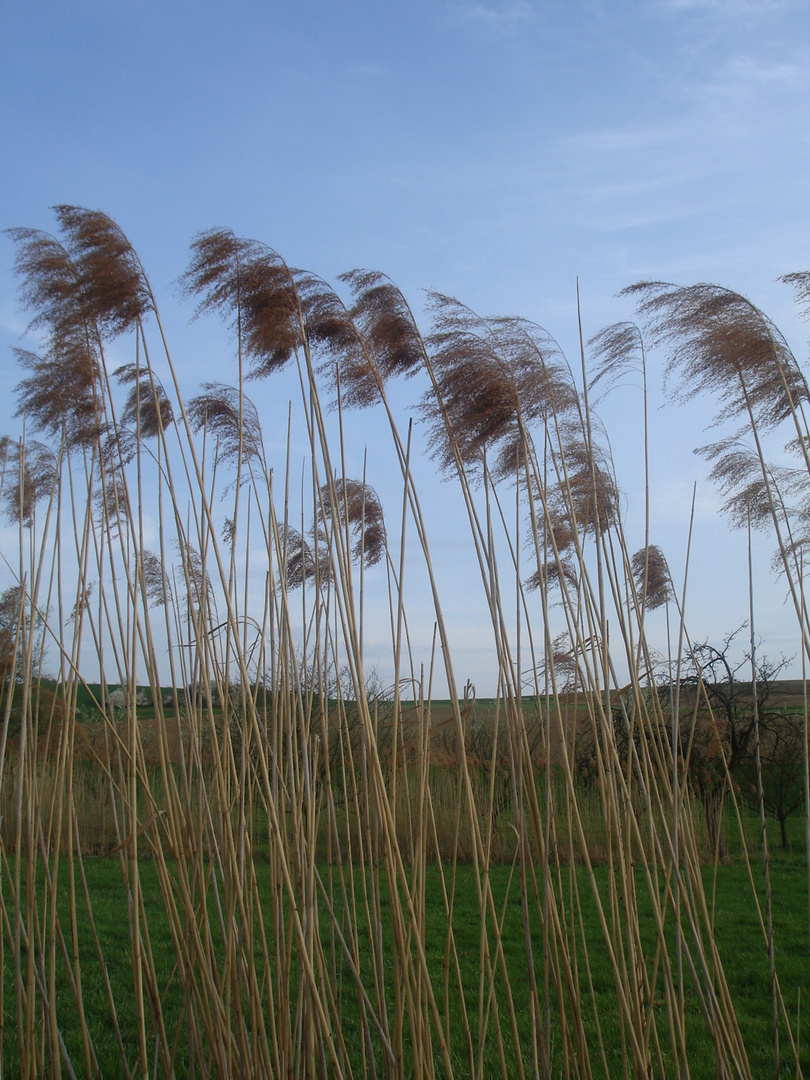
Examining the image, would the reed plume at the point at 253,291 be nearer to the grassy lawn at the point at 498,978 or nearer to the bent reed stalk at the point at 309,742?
the bent reed stalk at the point at 309,742

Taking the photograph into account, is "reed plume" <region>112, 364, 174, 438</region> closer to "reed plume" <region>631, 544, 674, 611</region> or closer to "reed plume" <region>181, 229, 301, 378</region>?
"reed plume" <region>181, 229, 301, 378</region>

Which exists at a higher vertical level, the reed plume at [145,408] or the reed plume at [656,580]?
the reed plume at [145,408]

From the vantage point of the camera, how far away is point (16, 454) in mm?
2652

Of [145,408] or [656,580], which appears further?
[656,580]

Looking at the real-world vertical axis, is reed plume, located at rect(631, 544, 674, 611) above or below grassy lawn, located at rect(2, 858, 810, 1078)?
above

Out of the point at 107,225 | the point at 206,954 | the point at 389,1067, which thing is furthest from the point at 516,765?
the point at 107,225

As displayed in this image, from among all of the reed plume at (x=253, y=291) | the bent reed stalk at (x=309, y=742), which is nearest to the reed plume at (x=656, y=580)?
the bent reed stalk at (x=309, y=742)

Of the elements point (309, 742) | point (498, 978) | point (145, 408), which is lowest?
point (498, 978)

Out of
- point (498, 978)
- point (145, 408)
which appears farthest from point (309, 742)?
point (498, 978)

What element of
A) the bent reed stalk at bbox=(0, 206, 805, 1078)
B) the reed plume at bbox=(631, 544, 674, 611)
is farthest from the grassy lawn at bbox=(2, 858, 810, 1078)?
the reed plume at bbox=(631, 544, 674, 611)

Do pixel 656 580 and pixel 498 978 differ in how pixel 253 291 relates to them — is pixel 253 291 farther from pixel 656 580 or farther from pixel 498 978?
pixel 498 978

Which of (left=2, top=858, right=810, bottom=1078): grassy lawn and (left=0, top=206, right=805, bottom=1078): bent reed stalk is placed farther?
(left=2, top=858, right=810, bottom=1078): grassy lawn

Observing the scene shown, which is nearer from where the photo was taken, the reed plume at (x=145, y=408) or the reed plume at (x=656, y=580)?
the reed plume at (x=145, y=408)

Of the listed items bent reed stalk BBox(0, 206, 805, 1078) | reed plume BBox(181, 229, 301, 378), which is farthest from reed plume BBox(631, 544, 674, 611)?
reed plume BBox(181, 229, 301, 378)
